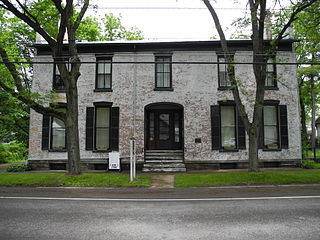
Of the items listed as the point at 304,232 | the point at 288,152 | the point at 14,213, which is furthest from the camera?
the point at 288,152

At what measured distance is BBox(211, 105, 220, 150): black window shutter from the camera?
1399cm

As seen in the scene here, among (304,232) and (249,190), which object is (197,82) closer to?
(249,190)

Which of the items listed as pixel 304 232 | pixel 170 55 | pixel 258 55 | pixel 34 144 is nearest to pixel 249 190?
pixel 304 232

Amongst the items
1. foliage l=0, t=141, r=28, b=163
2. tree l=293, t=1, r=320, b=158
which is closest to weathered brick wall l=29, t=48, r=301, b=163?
tree l=293, t=1, r=320, b=158

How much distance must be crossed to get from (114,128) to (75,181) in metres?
4.98

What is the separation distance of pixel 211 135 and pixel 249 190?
5.76 m

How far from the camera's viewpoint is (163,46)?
14570 millimetres

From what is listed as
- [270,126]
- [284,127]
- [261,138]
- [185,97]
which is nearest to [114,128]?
[185,97]

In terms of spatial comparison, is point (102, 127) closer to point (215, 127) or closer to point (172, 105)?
point (172, 105)

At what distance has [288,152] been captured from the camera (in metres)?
14.0

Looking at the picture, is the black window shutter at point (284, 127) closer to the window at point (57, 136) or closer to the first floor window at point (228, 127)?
the first floor window at point (228, 127)

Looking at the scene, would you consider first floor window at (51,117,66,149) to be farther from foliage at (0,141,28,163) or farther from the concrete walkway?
foliage at (0,141,28,163)

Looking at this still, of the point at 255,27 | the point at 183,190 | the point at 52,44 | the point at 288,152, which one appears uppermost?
the point at 255,27

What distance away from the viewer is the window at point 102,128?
14602 mm
